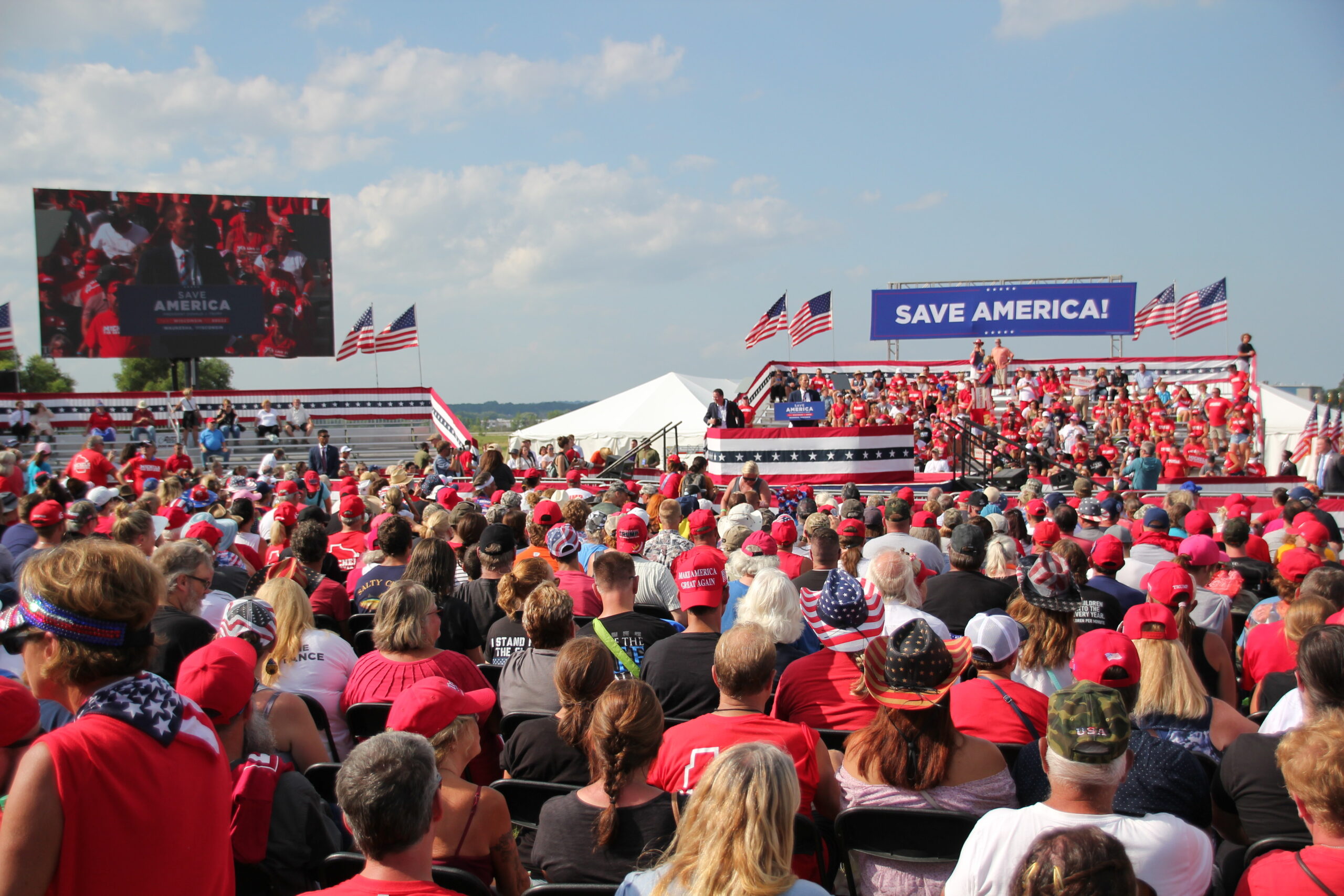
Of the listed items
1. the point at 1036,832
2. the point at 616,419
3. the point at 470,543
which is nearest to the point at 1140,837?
the point at 1036,832

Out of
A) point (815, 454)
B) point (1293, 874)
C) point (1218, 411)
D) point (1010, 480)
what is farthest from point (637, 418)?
point (1293, 874)

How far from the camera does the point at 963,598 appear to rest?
5918 millimetres

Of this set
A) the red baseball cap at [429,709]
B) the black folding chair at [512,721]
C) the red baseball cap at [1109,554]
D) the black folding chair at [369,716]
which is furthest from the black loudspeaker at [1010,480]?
the red baseball cap at [429,709]

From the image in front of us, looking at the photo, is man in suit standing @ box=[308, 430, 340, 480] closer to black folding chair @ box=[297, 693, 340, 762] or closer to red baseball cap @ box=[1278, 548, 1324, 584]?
black folding chair @ box=[297, 693, 340, 762]

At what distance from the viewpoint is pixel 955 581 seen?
6027 millimetres

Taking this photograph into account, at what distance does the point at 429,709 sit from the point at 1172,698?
2900 mm

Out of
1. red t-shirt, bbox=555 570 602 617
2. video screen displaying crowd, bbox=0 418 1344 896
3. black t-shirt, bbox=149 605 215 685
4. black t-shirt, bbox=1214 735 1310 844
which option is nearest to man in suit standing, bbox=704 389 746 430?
video screen displaying crowd, bbox=0 418 1344 896

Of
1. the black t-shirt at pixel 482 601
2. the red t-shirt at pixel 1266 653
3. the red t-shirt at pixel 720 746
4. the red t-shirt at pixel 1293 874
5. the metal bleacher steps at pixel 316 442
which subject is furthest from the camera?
the metal bleacher steps at pixel 316 442

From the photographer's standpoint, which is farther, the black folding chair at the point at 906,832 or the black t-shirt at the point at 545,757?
the black t-shirt at the point at 545,757

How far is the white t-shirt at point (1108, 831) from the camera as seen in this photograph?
2.50m

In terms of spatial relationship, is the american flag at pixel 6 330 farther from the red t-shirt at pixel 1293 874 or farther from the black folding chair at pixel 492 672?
the red t-shirt at pixel 1293 874

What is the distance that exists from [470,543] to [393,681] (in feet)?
10.2

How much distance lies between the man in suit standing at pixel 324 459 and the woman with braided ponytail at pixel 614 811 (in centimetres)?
1802

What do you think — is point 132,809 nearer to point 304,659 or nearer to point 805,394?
point 304,659
